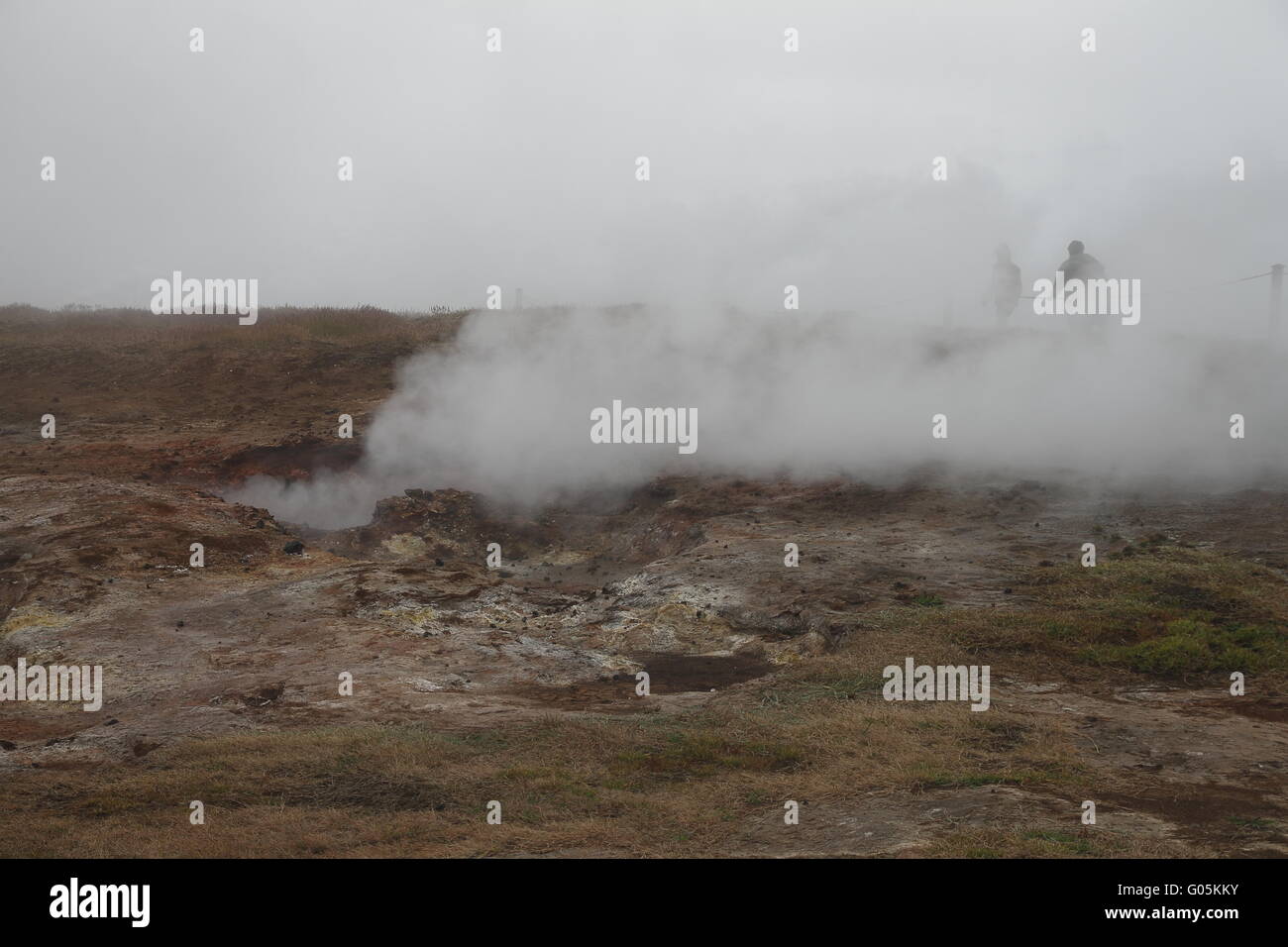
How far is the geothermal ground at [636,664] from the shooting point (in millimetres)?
6121

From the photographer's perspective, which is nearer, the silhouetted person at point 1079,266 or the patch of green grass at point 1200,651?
the patch of green grass at point 1200,651

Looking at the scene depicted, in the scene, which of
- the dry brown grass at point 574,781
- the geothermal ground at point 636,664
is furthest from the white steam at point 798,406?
the dry brown grass at point 574,781

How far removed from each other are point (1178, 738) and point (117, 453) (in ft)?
54.8

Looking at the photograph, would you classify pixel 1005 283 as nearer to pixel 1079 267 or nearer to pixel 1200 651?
pixel 1079 267

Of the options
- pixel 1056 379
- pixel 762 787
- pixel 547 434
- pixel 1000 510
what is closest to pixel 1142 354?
pixel 1056 379

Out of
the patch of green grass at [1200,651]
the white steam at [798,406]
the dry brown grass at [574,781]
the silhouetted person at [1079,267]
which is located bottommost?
the dry brown grass at [574,781]

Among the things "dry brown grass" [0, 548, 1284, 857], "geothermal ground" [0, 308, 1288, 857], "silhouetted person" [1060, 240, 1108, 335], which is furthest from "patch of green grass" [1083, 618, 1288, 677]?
"silhouetted person" [1060, 240, 1108, 335]

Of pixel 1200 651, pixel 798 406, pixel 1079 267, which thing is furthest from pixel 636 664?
pixel 1079 267

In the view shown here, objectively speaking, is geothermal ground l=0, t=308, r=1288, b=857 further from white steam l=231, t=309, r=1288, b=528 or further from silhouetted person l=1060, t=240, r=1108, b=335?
silhouetted person l=1060, t=240, r=1108, b=335

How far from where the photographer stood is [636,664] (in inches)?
411

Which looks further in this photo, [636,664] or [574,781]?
[636,664]

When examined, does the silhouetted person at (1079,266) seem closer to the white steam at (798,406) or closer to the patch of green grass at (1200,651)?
the white steam at (798,406)

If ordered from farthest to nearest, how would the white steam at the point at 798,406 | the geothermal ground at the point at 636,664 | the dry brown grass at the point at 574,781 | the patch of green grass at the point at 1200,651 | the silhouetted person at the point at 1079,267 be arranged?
the silhouetted person at the point at 1079,267 < the white steam at the point at 798,406 < the patch of green grass at the point at 1200,651 < the geothermal ground at the point at 636,664 < the dry brown grass at the point at 574,781
